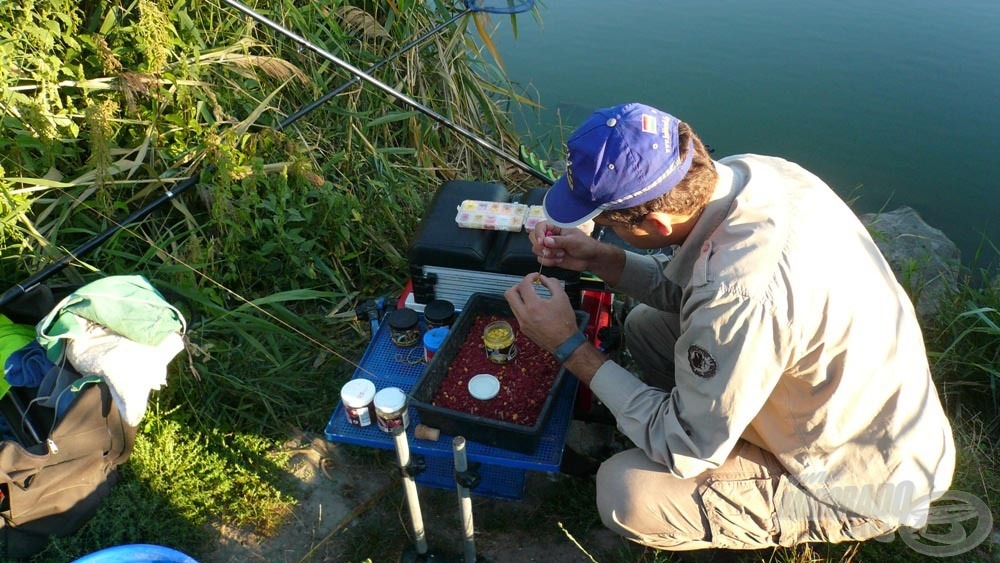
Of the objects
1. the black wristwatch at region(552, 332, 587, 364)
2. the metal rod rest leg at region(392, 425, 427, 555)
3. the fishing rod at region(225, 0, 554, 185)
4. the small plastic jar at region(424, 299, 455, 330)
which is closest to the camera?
the metal rod rest leg at region(392, 425, 427, 555)

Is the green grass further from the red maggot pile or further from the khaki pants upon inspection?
the red maggot pile

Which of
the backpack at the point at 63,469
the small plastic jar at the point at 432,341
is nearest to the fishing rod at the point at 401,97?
the small plastic jar at the point at 432,341

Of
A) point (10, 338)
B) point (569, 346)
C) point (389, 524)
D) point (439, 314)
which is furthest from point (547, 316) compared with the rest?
point (10, 338)

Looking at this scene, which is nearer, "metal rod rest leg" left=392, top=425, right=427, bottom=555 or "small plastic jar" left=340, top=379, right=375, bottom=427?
"metal rod rest leg" left=392, top=425, right=427, bottom=555

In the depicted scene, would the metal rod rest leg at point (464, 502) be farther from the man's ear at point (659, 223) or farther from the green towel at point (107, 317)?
the green towel at point (107, 317)

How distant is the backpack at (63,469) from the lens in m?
2.07

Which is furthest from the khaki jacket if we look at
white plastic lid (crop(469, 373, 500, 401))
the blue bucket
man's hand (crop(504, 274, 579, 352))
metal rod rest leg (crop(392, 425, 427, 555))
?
the blue bucket

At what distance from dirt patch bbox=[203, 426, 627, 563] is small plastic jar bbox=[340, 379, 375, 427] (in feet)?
1.49

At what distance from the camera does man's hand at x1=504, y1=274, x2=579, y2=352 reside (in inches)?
79.4

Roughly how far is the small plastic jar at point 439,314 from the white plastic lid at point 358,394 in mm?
391

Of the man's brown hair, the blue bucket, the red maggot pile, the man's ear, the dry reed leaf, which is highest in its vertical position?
the man's brown hair

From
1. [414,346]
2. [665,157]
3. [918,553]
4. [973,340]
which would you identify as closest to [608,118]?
[665,157]

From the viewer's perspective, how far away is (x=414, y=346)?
2500mm

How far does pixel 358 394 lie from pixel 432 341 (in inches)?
13.5
